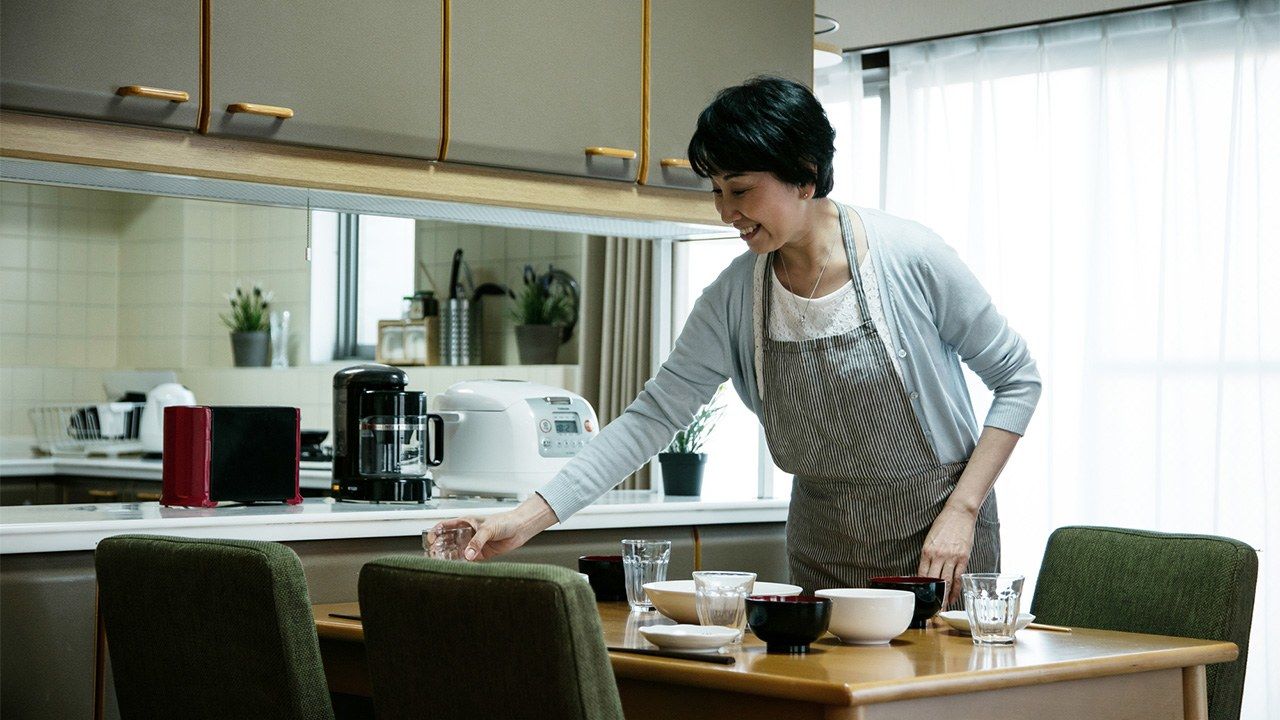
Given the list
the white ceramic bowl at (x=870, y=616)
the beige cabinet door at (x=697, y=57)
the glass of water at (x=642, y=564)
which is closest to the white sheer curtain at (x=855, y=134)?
the beige cabinet door at (x=697, y=57)

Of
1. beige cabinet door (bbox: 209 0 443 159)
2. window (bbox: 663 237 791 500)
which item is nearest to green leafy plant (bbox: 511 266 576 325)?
window (bbox: 663 237 791 500)

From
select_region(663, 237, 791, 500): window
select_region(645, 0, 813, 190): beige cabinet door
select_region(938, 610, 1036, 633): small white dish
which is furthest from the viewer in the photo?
select_region(663, 237, 791, 500): window

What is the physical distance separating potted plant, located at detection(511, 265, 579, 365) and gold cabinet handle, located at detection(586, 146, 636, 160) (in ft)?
7.49

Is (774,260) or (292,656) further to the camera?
(774,260)

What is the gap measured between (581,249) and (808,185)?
3184 millimetres

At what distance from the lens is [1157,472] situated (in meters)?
4.36

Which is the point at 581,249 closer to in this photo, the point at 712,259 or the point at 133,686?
the point at 712,259

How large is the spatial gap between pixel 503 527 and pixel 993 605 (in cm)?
78

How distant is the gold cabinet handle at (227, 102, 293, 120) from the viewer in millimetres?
→ 2568

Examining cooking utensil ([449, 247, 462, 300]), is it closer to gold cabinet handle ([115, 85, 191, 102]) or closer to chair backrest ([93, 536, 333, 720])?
gold cabinet handle ([115, 85, 191, 102])

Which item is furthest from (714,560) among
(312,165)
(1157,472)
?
(1157,472)

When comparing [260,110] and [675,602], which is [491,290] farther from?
[675,602]

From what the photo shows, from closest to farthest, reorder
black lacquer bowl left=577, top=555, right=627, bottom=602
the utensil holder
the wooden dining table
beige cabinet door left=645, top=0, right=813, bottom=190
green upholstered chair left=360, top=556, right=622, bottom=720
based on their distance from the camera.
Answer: green upholstered chair left=360, top=556, right=622, bottom=720, the wooden dining table, black lacquer bowl left=577, top=555, right=627, bottom=602, beige cabinet door left=645, top=0, right=813, bottom=190, the utensil holder

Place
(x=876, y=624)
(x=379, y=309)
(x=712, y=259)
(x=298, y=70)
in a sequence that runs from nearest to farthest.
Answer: (x=876, y=624), (x=298, y=70), (x=712, y=259), (x=379, y=309)
